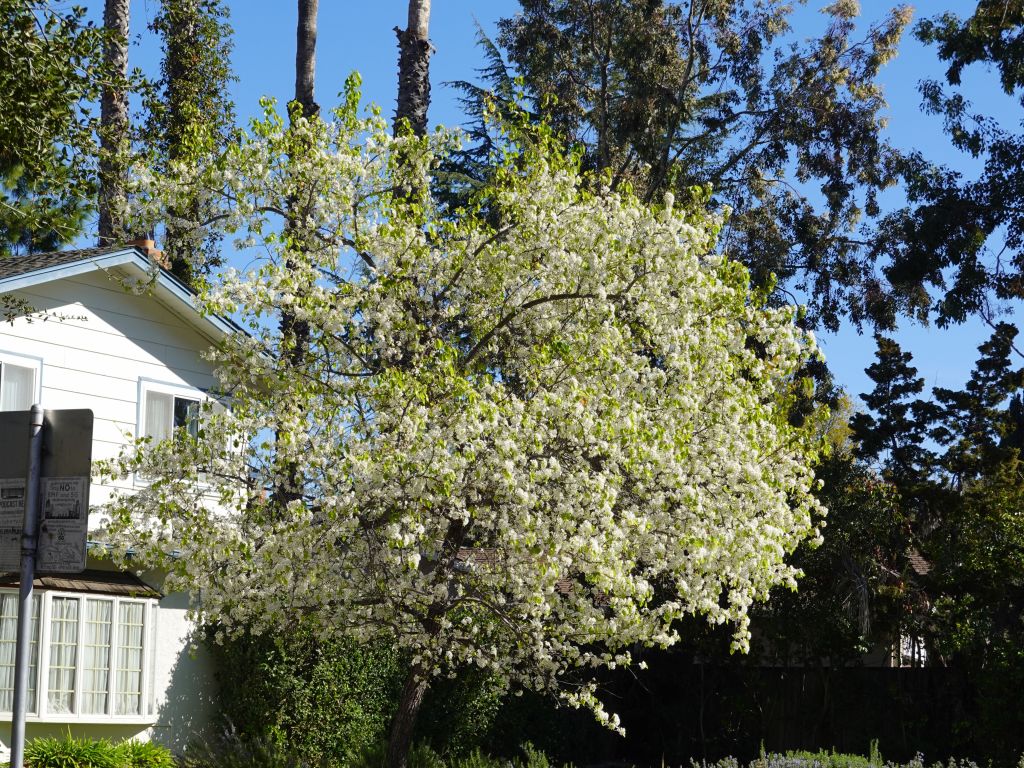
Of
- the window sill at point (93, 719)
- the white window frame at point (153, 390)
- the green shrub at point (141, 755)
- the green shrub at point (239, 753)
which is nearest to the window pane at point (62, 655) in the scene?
the window sill at point (93, 719)

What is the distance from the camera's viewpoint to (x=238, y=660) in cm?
1839

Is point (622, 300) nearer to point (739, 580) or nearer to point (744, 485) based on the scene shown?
point (744, 485)

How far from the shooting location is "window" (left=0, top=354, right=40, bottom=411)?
17.2 metres

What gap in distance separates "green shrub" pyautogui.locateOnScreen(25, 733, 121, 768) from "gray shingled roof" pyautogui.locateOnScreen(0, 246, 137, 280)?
20.5 ft

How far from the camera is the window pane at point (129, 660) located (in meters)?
17.8

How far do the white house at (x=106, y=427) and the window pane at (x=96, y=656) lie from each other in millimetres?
18

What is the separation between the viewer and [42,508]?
7043mm

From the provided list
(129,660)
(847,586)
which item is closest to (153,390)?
(129,660)

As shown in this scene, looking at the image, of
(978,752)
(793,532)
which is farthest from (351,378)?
(978,752)

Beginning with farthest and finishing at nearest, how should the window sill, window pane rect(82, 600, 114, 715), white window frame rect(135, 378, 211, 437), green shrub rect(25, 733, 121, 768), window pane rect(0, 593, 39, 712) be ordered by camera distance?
white window frame rect(135, 378, 211, 437), window pane rect(82, 600, 114, 715), window pane rect(0, 593, 39, 712), the window sill, green shrub rect(25, 733, 121, 768)

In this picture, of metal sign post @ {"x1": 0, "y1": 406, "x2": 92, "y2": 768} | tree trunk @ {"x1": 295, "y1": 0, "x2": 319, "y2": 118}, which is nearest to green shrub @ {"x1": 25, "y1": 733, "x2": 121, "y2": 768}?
metal sign post @ {"x1": 0, "y1": 406, "x2": 92, "y2": 768}

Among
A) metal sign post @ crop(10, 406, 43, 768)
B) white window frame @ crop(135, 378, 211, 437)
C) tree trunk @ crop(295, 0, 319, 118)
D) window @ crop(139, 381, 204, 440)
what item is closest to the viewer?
metal sign post @ crop(10, 406, 43, 768)

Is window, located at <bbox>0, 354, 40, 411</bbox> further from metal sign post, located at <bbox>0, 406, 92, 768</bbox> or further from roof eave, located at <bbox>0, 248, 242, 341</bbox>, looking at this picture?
metal sign post, located at <bbox>0, 406, 92, 768</bbox>

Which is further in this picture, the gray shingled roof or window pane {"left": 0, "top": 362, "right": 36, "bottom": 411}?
the gray shingled roof
